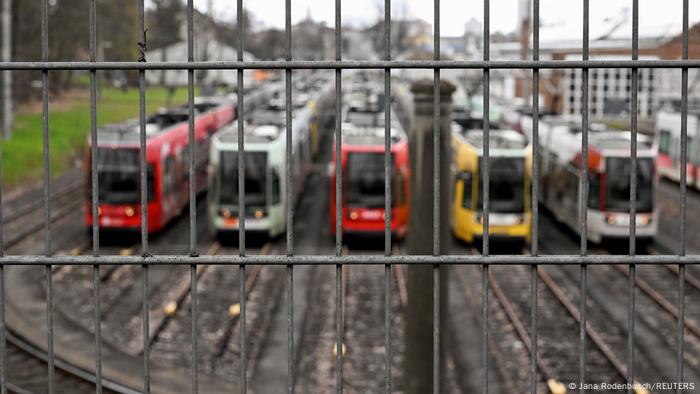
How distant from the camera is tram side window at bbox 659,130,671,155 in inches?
1139

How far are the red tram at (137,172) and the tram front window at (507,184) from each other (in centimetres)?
541

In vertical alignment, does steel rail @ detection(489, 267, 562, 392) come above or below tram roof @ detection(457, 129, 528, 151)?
below

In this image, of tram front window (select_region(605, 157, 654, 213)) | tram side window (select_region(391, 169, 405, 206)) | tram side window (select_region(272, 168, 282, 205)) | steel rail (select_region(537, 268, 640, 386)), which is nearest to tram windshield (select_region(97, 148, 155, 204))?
tram side window (select_region(272, 168, 282, 205))

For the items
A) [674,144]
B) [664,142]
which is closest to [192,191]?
[674,144]

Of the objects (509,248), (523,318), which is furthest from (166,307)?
(509,248)

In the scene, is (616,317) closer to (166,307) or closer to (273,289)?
(273,289)

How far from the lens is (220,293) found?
15734 mm

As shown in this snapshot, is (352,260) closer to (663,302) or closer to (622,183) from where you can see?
(663,302)

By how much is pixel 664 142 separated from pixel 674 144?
0.96 m

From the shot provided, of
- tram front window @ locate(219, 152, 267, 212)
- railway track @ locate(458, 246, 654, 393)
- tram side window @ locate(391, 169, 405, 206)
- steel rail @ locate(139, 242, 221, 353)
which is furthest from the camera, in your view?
tram side window @ locate(391, 169, 405, 206)

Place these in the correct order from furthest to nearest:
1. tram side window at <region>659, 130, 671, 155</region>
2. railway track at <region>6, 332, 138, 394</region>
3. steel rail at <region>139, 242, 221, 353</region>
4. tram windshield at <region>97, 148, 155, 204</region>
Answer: tram side window at <region>659, 130, 671, 155</region>, tram windshield at <region>97, 148, 155, 204</region>, steel rail at <region>139, 242, 221, 353</region>, railway track at <region>6, 332, 138, 394</region>

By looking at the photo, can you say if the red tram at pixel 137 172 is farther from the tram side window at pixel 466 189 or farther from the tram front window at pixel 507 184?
the tram front window at pixel 507 184

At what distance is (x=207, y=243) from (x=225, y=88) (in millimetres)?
16753

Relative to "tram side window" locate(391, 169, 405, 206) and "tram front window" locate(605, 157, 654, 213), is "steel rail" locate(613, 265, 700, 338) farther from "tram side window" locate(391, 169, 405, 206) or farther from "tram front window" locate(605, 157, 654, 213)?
"tram side window" locate(391, 169, 405, 206)
